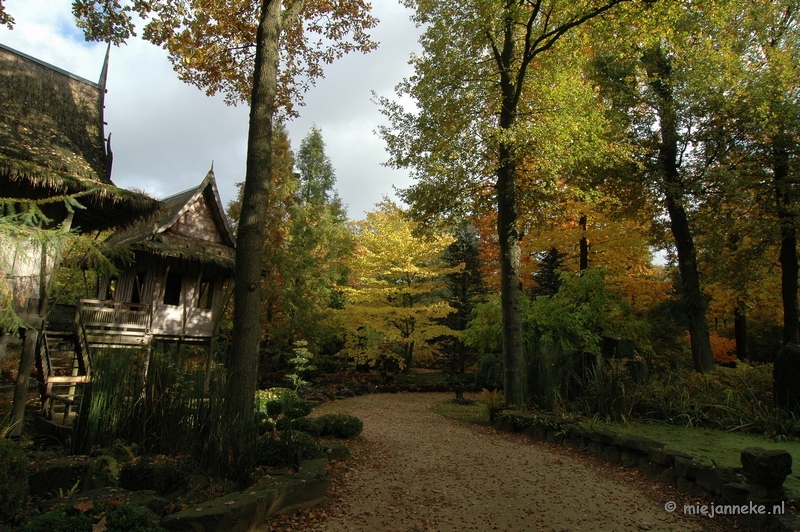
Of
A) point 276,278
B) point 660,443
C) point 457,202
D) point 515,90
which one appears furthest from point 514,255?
point 276,278

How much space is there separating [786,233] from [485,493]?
13063 mm

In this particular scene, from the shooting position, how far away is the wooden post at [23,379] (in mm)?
7539

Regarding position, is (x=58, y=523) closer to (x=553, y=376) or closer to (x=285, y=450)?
(x=285, y=450)

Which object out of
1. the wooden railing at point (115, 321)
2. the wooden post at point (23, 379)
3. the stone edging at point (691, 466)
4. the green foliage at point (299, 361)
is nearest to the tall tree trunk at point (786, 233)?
the stone edging at point (691, 466)

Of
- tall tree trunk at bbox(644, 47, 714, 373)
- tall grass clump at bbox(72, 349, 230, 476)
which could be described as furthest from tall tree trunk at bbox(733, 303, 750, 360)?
tall grass clump at bbox(72, 349, 230, 476)

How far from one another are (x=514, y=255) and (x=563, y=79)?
3.97 metres

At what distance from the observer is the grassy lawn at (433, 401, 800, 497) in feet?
16.6

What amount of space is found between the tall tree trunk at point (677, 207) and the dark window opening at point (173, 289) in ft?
49.7

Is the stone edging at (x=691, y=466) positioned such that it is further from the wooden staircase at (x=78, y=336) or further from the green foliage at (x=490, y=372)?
the wooden staircase at (x=78, y=336)

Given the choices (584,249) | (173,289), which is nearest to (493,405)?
(173,289)

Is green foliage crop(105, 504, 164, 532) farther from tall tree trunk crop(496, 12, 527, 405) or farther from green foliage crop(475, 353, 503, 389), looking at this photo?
green foliage crop(475, 353, 503, 389)

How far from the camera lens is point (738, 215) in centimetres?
1412

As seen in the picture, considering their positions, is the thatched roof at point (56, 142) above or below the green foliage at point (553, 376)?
above

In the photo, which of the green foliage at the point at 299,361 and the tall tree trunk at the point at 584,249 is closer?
the green foliage at the point at 299,361
